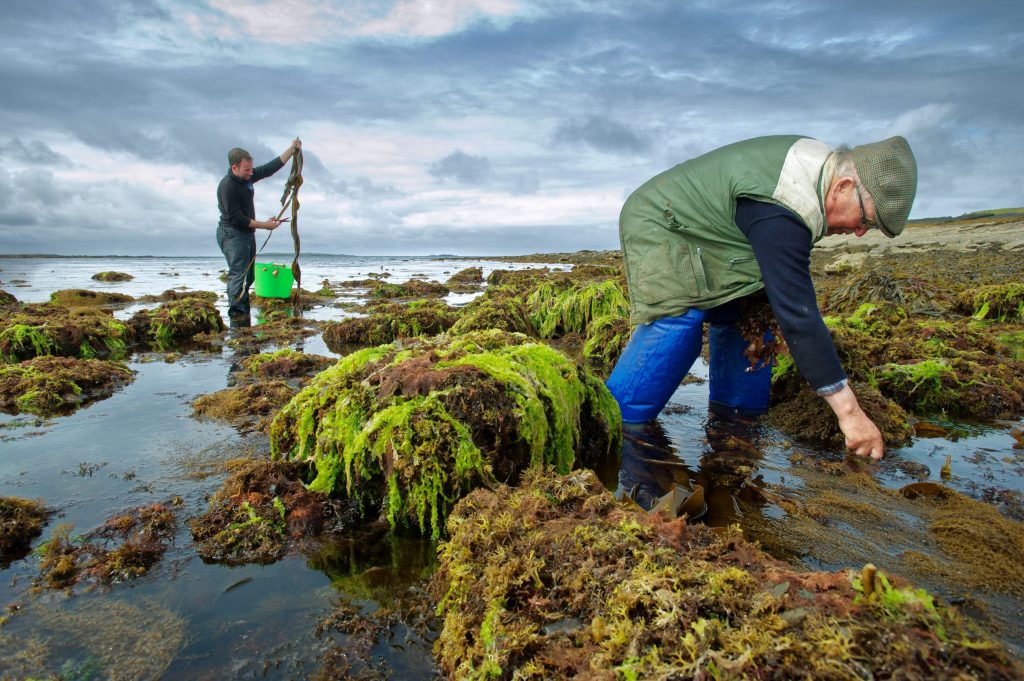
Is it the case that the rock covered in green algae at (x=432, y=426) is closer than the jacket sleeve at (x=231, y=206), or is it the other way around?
the rock covered in green algae at (x=432, y=426)

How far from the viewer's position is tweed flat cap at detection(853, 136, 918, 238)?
280 centimetres

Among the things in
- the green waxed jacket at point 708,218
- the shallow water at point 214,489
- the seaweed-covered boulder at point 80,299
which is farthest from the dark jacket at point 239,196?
the green waxed jacket at point 708,218

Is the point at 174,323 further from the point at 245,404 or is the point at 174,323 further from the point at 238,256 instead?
the point at 245,404

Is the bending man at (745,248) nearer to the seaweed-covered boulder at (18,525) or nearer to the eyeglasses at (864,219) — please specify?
the eyeglasses at (864,219)

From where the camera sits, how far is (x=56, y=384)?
17.6ft

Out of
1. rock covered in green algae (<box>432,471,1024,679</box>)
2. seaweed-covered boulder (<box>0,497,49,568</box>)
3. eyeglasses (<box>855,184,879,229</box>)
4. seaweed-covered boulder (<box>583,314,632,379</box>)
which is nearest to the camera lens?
rock covered in green algae (<box>432,471,1024,679</box>)

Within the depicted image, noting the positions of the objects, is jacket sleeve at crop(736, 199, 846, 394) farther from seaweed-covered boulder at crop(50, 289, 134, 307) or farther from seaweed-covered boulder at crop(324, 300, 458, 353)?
seaweed-covered boulder at crop(50, 289, 134, 307)

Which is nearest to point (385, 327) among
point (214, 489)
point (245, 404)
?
point (245, 404)

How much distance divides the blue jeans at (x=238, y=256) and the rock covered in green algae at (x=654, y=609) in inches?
367

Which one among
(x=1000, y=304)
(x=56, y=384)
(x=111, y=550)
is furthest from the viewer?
(x=1000, y=304)

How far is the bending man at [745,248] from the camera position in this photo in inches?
111

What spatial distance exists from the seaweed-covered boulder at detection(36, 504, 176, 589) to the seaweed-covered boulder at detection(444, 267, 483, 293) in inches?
631

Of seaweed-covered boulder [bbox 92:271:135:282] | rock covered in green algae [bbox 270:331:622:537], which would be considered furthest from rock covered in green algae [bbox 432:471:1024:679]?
seaweed-covered boulder [bbox 92:271:135:282]

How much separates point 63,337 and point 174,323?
1642 mm
